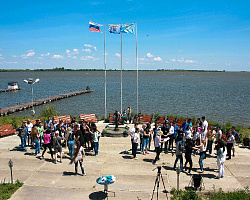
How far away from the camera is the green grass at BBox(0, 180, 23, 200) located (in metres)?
8.65

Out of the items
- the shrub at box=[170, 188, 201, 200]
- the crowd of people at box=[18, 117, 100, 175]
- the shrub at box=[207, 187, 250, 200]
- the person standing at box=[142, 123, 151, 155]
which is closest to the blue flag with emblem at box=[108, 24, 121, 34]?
the crowd of people at box=[18, 117, 100, 175]

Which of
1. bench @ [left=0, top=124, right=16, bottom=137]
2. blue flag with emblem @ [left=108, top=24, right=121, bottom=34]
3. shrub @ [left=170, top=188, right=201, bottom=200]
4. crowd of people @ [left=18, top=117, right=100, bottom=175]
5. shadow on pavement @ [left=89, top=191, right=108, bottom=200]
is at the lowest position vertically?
shadow on pavement @ [left=89, top=191, right=108, bottom=200]

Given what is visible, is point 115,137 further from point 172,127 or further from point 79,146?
point 79,146

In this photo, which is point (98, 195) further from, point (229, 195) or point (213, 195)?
point (229, 195)

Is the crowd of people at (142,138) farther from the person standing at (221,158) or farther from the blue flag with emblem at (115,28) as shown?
the blue flag with emblem at (115,28)

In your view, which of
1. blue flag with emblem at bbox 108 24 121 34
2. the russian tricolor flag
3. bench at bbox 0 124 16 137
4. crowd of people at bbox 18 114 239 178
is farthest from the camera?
blue flag with emblem at bbox 108 24 121 34

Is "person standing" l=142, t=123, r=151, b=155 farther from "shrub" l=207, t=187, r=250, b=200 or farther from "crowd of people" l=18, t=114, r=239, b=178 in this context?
"shrub" l=207, t=187, r=250, b=200

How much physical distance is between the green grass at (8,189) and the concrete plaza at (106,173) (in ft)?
0.59

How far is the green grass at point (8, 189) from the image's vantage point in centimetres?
865

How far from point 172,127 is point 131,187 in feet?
17.5

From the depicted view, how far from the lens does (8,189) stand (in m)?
9.12

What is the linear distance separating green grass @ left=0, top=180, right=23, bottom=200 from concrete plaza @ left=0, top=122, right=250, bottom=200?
0.59ft

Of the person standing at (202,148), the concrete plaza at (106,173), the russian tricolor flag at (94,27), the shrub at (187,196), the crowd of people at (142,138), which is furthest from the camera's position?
the russian tricolor flag at (94,27)

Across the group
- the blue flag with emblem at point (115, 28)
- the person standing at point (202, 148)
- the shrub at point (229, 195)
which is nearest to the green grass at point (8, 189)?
the shrub at point (229, 195)
